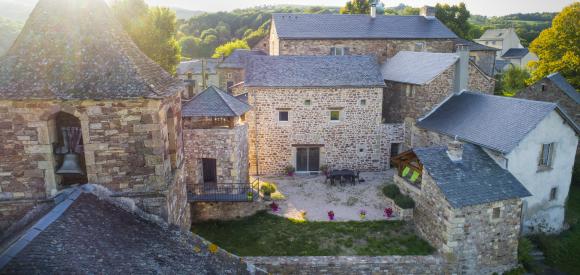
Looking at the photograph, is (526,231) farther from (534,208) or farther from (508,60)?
(508,60)

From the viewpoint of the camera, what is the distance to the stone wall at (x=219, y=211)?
16.0 m

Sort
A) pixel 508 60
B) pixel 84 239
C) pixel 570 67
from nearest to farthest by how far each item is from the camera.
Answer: pixel 84 239 → pixel 570 67 → pixel 508 60

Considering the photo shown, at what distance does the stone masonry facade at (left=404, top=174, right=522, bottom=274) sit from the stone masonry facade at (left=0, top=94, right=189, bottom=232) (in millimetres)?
9132

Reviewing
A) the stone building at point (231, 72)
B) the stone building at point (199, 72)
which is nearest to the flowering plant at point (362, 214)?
the stone building at point (231, 72)

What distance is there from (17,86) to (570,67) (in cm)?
3129

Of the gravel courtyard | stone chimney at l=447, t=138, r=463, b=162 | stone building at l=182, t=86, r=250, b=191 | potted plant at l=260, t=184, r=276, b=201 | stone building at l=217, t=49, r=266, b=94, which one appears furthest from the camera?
stone building at l=217, t=49, r=266, b=94

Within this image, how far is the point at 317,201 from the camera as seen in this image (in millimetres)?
17938

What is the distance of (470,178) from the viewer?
534 inches

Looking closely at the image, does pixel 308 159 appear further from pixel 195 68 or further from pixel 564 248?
pixel 195 68

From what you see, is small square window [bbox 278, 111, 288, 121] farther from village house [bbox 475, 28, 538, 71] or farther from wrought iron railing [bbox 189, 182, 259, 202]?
village house [bbox 475, 28, 538, 71]

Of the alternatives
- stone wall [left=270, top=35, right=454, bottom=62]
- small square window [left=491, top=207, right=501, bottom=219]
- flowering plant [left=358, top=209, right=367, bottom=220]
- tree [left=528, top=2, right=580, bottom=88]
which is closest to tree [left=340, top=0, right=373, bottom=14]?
stone wall [left=270, top=35, right=454, bottom=62]

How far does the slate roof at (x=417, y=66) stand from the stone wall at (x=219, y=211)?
1129 cm

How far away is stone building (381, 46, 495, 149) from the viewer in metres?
20.6

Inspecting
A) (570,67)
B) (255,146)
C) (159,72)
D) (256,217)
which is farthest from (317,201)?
(570,67)
